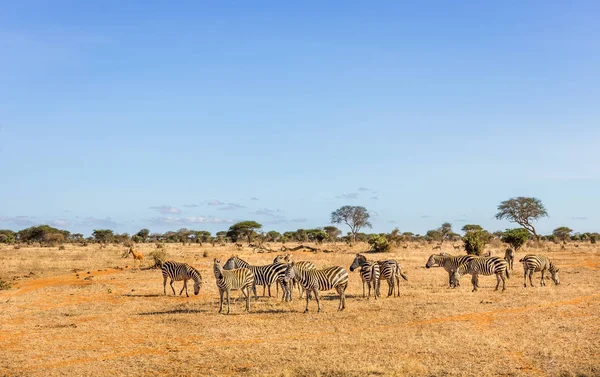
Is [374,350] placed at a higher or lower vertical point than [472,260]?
lower

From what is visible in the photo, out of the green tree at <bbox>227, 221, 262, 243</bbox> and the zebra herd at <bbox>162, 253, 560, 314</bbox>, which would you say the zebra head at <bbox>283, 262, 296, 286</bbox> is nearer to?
the zebra herd at <bbox>162, 253, 560, 314</bbox>


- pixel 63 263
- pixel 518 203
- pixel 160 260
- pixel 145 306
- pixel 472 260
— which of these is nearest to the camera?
pixel 145 306

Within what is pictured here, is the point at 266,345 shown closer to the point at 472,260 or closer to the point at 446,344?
the point at 446,344

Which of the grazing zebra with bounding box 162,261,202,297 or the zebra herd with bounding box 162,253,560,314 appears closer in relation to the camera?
the zebra herd with bounding box 162,253,560,314

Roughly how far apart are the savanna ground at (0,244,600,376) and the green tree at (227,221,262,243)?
55.1 m

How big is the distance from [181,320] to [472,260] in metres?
14.3

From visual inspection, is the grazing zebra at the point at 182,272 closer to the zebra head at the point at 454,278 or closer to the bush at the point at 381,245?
the zebra head at the point at 454,278

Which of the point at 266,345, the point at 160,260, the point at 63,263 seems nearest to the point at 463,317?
the point at 266,345

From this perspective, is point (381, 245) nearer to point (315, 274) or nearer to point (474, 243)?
point (474, 243)

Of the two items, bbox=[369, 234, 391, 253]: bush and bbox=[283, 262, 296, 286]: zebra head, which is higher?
bbox=[369, 234, 391, 253]: bush

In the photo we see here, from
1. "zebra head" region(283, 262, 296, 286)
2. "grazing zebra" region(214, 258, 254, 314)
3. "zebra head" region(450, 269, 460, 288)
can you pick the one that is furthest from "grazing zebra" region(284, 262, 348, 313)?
"zebra head" region(450, 269, 460, 288)

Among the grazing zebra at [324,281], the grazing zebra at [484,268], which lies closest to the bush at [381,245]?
the grazing zebra at [484,268]

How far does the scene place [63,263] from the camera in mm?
42344

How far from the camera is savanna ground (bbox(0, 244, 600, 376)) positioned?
496 inches
